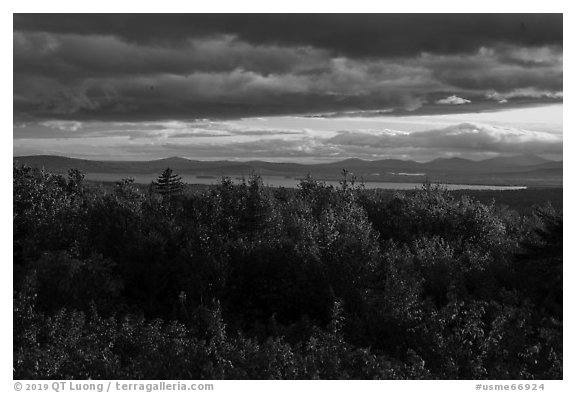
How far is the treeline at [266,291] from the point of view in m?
17.5

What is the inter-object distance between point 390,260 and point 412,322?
4.87 m

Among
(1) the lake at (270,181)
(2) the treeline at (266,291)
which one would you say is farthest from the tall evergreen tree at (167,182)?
(2) the treeline at (266,291)

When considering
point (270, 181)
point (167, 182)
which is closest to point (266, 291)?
point (270, 181)

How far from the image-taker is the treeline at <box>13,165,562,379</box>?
1752 cm

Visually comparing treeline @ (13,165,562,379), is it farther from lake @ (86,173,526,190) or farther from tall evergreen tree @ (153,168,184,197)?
tall evergreen tree @ (153,168,184,197)

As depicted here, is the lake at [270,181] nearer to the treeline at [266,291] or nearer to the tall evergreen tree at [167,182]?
the tall evergreen tree at [167,182]

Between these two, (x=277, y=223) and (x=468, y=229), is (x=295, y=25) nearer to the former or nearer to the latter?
(x=277, y=223)

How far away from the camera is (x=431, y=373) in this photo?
1820 cm

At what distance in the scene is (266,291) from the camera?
84.1ft

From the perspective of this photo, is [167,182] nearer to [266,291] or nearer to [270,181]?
[270,181]

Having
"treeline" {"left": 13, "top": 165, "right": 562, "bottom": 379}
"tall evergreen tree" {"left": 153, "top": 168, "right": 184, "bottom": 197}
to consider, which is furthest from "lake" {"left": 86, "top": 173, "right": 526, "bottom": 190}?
"treeline" {"left": 13, "top": 165, "right": 562, "bottom": 379}

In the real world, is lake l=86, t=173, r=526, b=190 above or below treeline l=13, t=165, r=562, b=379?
above
